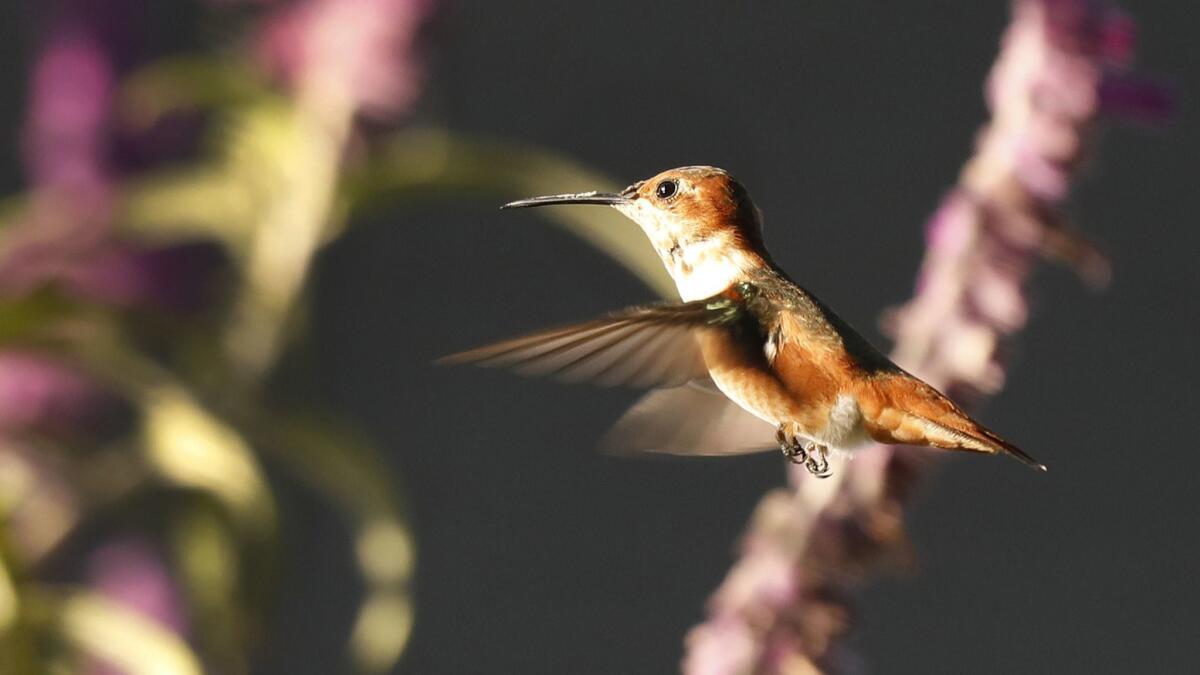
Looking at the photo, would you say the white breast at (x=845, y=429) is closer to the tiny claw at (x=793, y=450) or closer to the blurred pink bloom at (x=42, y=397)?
the tiny claw at (x=793, y=450)

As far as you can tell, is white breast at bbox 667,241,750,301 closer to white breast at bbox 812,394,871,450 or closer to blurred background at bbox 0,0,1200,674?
white breast at bbox 812,394,871,450

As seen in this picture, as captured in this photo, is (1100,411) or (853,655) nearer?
(853,655)

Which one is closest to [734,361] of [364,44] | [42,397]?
[364,44]

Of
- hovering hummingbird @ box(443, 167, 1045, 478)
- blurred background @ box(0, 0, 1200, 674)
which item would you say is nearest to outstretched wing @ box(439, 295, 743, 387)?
hovering hummingbird @ box(443, 167, 1045, 478)

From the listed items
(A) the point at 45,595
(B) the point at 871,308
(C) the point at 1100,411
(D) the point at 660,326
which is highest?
(D) the point at 660,326

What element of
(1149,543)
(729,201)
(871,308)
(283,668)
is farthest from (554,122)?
(729,201)

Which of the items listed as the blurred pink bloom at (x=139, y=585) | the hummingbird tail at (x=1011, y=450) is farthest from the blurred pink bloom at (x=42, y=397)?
the hummingbird tail at (x=1011, y=450)

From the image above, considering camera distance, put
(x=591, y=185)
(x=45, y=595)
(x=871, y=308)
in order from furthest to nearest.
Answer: (x=871, y=308)
(x=591, y=185)
(x=45, y=595)

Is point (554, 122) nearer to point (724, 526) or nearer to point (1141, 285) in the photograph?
point (724, 526)
